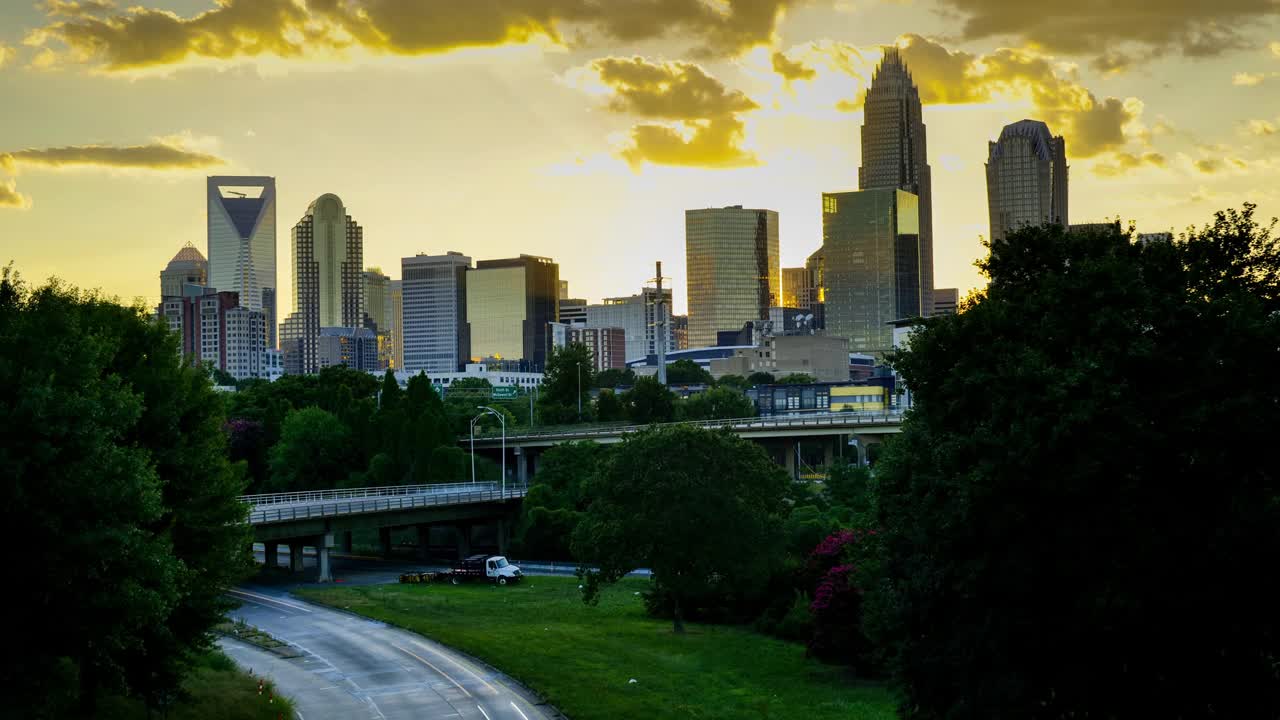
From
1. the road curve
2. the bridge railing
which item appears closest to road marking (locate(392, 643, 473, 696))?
the road curve

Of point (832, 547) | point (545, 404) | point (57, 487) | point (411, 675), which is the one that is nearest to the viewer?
point (57, 487)

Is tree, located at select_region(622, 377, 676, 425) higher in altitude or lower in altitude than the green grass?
higher

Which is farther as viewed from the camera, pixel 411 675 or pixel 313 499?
pixel 313 499

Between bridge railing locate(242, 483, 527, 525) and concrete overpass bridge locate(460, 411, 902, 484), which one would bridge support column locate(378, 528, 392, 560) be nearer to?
bridge railing locate(242, 483, 527, 525)

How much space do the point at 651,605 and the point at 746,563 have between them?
29.1 feet

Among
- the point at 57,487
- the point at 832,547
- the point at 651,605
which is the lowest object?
the point at 651,605

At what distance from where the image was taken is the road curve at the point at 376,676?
4131cm

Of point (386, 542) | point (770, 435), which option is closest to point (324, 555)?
point (386, 542)

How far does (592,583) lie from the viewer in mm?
59812

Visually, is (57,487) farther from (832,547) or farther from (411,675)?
(832,547)

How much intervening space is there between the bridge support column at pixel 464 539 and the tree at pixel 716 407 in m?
64.5

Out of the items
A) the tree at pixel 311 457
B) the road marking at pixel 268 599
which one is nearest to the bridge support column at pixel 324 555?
the road marking at pixel 268 599

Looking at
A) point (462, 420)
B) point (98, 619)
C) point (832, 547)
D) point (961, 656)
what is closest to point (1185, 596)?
point (961, 656)

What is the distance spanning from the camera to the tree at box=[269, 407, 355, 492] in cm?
12244
